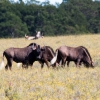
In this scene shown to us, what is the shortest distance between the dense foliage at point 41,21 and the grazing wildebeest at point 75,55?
45437 mm

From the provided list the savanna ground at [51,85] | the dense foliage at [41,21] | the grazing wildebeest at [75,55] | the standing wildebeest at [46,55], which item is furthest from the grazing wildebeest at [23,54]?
the dense foliage at [41,21]

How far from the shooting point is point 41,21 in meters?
67.2

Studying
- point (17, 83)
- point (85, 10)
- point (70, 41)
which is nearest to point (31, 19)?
point (85, 10)

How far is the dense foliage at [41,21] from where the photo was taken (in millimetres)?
64188

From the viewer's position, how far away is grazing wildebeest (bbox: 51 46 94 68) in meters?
16.7

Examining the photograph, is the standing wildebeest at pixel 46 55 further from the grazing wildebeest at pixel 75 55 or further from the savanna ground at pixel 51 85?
the savanna ground at pixel 51 85

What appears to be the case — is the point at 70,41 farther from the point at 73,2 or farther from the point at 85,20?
the point at 73,2

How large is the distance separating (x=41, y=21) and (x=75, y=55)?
5057cm

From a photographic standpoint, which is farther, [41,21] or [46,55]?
[41,21]

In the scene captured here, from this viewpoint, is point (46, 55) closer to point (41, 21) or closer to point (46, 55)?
point (46, 55)

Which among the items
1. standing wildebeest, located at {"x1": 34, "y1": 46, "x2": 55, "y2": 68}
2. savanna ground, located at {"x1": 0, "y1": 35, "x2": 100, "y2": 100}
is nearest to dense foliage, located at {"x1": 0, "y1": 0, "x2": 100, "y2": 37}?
standing wildebeest, located at {"x1": 34, "y1": 46, "x2": 55, "y2": 68}

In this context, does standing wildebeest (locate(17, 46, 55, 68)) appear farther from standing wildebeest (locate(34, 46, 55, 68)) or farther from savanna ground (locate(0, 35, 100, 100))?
savanna ground (locate(0, 35, 100, 100))

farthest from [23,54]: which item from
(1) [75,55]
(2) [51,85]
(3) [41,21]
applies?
(3) [41,21]

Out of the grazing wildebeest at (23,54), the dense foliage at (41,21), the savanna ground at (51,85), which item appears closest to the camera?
the savanna ground at (51,85)
